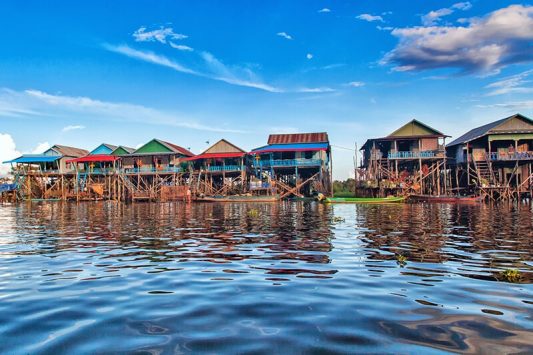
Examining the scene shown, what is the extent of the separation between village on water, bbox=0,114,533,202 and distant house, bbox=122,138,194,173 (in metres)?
0.13

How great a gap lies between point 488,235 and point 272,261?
855 centimetres

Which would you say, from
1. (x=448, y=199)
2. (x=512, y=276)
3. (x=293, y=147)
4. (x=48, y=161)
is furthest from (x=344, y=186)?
(x=512, y=276)

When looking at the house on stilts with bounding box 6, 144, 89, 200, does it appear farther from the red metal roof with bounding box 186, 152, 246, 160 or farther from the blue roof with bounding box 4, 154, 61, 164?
the red metal roof with bounding box 186, 152, 246, 160

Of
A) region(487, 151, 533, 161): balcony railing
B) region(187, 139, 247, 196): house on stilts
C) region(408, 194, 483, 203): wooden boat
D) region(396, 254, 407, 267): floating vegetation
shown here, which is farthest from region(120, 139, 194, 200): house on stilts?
region(396, 254, 407, 267): floating vegetation

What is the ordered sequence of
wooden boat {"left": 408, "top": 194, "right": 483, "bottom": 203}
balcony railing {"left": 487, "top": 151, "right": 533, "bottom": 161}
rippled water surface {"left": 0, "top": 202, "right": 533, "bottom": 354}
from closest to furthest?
rippled water surface {"left": 0, "top": 202, "right": 533, "bottom": 354}
wooden boat {"left": 408, "top": 194, "right": 483, "bottom": 203}
balcony railing {"left": 487, "top": 151, "right": 533, "bottom": 161}

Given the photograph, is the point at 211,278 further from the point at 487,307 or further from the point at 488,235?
the point at 488,235

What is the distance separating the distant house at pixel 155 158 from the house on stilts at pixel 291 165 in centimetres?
985

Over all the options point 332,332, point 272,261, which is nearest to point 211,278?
point 272,261

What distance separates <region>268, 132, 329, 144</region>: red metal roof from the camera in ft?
157

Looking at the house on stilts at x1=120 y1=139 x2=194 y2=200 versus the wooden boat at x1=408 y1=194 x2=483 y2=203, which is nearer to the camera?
the wooden boat at x1=408 y1=194 x2=483 y2=203

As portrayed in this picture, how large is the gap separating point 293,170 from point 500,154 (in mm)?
22687

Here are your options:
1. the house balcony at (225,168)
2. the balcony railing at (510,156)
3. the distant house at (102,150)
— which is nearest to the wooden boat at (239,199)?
the house balcony at (225,168)

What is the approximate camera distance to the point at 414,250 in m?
10.2

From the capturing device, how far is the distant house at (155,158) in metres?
50.4
